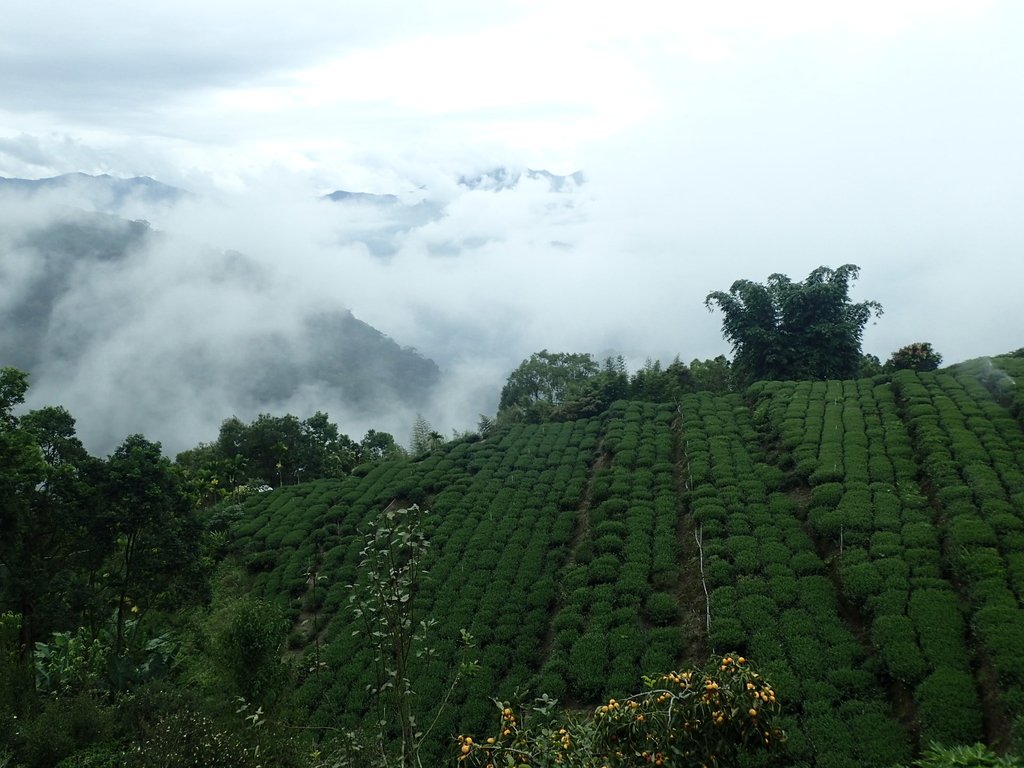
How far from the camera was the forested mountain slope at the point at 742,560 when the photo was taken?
11680 mm

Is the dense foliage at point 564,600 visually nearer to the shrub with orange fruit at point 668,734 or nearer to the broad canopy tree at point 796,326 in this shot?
the shrub with orange fruit at point 668,734

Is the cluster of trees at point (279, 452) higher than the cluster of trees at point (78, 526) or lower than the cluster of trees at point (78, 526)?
higher

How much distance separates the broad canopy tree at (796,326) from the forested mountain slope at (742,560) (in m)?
6.44

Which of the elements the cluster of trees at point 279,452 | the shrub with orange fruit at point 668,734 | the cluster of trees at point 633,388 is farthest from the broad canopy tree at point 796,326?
the shrub with orange fruit at point 668,734

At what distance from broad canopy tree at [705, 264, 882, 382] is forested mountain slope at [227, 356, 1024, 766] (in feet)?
21.1

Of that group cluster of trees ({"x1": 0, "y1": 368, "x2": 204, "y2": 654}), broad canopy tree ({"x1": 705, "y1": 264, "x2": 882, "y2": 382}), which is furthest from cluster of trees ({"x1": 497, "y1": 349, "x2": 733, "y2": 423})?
cluster of trees ({"x1": 0, "y1": 368, "x2": 204, "y2": 654})

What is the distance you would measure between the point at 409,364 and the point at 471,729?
591 feet

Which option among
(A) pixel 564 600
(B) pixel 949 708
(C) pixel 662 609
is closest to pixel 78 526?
(A) pixel 564 600

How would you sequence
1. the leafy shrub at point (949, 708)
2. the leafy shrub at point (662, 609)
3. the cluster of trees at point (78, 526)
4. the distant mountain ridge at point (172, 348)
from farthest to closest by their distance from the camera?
1. the distant mountain ridge at point (172, 348)
2. the leafy shrub at point (662, 609)
3. the cluster of trees at point (78, 526)
4. the leafy shrub at point (949, 708)

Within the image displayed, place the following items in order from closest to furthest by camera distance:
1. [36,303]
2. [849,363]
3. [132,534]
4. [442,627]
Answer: [132,534] < [442,627] < [849,363] < [36,303]

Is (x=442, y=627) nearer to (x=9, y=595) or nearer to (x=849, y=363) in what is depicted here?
(x=9, y=595)

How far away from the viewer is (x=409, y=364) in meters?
191

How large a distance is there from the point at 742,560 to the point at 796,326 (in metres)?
23.1

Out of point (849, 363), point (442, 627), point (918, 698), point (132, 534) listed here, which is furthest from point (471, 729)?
point (849, 363)
